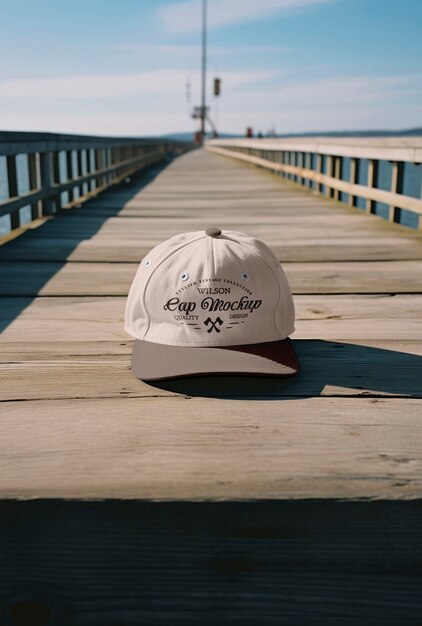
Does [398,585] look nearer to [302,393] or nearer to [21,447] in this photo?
[302,393]

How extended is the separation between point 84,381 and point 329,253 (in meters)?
3.02

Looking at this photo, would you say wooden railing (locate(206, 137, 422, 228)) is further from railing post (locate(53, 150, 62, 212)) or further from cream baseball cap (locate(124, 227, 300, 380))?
cream baseball cap (locate(124, 227, 300, 380))

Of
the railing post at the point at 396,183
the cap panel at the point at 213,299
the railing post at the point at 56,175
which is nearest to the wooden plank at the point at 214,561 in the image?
the cap panel at the point at 213,299

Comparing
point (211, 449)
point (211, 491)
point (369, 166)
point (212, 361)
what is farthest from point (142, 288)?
point (369, 166)

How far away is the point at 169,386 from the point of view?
77.8 inches

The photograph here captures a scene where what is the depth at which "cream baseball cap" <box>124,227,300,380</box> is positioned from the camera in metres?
1.85

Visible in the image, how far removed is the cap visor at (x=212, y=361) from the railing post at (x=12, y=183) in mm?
3742

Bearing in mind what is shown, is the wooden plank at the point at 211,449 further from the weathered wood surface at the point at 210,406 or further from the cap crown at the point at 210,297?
the cap crown at the point at 210,297

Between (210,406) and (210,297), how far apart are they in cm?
29

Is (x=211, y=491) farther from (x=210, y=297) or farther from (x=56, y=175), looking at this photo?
(x=56, y=175)

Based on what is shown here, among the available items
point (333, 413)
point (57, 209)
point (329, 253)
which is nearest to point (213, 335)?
point (333, 413)

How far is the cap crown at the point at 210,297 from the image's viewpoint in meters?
1.87

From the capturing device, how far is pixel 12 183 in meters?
5.57

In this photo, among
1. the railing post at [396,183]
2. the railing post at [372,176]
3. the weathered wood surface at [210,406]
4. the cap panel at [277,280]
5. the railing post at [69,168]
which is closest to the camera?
the weathered wood surface at [210,406]
